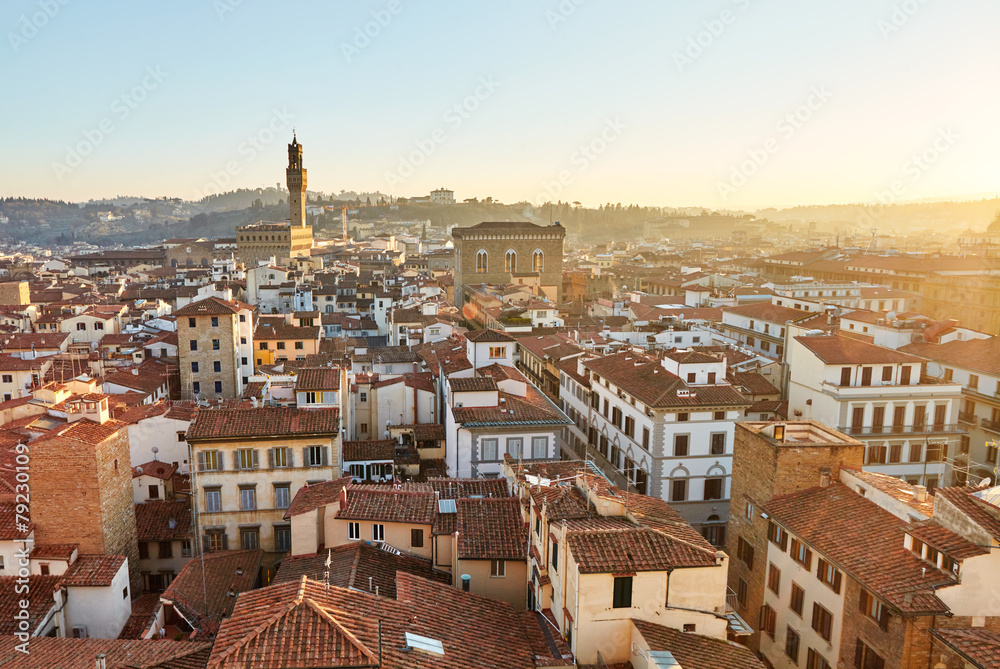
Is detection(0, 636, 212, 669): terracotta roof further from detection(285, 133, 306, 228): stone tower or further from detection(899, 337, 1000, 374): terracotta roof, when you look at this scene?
detection(285, 133, 306, 228): stone tower

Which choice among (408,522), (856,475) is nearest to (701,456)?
(856,475)

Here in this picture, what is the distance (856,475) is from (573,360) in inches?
760

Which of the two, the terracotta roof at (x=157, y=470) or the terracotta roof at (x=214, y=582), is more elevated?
the terracotta roof at (x=157, y=470)

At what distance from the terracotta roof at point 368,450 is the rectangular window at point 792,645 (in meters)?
15.5

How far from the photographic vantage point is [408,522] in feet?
58.1

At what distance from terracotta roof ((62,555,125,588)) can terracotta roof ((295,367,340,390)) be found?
7.62m

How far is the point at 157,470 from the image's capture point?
2677 centimetres

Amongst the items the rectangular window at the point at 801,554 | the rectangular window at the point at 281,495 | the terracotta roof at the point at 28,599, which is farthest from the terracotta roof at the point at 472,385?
the terracotta roof at the point at 28,599

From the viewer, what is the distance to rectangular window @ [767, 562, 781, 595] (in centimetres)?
1747

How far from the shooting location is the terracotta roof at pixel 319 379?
24.0 m

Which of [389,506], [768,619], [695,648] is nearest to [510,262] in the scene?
[389,506]

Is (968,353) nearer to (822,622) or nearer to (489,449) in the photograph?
(822,622)

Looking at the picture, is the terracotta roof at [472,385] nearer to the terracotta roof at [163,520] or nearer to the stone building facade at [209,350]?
the terracotta roof at [163,520]

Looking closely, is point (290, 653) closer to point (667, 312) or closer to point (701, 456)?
point (701, 456)
